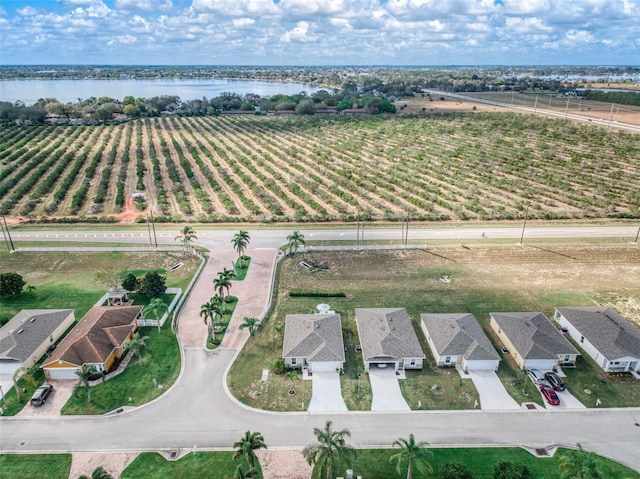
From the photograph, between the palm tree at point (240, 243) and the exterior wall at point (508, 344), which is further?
the palm tree at point (240, 243)

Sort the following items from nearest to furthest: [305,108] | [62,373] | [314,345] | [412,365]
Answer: [62,373], [412,365], [314,345], [305,108]

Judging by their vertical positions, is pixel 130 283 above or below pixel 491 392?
above

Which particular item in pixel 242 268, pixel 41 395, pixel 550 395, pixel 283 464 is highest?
pixel 242 268

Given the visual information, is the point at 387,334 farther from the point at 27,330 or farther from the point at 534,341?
the point at 27,330

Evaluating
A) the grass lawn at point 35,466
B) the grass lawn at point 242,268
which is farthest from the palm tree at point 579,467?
the grass lawn at point 242,268

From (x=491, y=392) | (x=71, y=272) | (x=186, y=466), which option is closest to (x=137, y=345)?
(x=186, y=466)

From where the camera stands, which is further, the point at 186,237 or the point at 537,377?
the point at 186,237

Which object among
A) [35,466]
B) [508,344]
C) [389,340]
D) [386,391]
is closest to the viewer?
[35,466]

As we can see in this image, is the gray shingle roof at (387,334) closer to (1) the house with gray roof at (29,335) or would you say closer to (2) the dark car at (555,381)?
(2) the dark car at (555,381)
